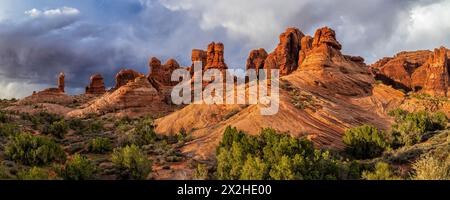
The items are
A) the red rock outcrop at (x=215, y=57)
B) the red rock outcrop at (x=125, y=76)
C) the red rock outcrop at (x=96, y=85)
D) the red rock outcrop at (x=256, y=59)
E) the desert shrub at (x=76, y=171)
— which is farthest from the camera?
the red rock outcrop at (x=96, y=85)

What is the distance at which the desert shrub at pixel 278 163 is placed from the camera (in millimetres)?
15938

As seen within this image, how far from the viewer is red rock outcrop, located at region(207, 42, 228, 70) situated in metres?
75.3

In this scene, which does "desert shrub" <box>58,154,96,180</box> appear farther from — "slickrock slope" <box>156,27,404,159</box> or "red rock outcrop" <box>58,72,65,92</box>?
"red rock outcrop" <box>58,72,65,92</box>

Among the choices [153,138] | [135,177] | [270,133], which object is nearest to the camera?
[135,177]

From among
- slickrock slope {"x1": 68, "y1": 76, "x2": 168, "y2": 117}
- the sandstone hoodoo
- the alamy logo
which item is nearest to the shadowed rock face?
the alamy logo

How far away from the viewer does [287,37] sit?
249ft

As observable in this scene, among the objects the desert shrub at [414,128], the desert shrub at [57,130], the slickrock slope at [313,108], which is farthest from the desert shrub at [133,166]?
the desert shrub at [57,130]

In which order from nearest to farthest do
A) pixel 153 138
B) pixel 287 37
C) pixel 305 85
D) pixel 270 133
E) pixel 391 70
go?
pixel 270 133 → pixel 153 138 → pixel 305 85 → pixel 287 37 → pixel 391 70

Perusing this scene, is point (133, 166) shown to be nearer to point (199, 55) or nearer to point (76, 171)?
point (76, 171)

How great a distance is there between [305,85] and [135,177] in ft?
119

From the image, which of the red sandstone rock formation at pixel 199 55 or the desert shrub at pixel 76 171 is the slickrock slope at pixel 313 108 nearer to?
the desert shrub at pixel 76 171

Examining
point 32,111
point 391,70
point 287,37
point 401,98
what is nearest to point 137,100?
point 32,111

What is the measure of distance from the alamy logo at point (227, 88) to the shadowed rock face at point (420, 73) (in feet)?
102
